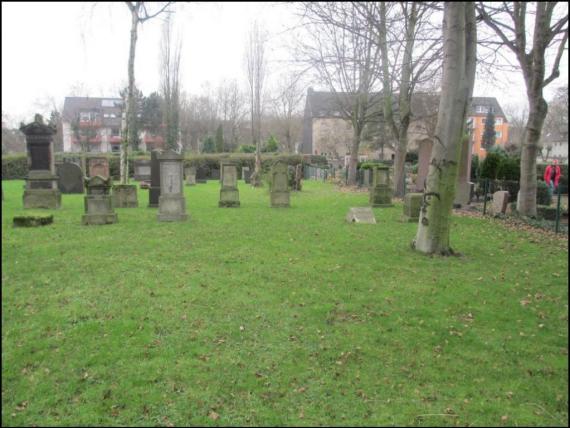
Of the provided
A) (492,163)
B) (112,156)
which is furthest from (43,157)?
(112,156)

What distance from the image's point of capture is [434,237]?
26.9 ft

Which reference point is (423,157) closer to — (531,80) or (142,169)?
(531,80)

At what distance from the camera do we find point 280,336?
4.75 m

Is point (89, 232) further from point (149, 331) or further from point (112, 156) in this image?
point (112, 156)

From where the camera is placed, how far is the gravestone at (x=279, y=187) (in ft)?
53.4

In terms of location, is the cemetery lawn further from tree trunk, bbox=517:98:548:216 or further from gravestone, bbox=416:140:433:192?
gravestone, bbox=416:140:433:192

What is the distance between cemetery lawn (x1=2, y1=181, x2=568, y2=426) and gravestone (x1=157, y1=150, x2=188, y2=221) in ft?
12.6

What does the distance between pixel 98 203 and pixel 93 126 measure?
41280mm

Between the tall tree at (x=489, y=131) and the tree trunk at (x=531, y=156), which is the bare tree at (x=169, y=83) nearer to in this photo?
the tree trunk at (x=531, y=156)

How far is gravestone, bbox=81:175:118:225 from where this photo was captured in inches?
456

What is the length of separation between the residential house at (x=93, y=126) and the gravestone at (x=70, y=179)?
23.0 metres

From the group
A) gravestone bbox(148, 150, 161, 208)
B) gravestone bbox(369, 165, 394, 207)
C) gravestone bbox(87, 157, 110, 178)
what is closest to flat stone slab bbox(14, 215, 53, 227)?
gravestone bbox(148, 150, 161, 208)

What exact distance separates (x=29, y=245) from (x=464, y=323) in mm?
7784

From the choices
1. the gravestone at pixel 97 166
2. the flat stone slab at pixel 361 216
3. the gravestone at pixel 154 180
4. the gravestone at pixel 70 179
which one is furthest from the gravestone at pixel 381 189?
the gravestone at pixel 70 179
